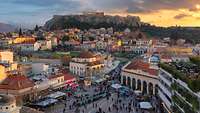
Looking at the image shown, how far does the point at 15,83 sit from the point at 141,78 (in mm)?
17165

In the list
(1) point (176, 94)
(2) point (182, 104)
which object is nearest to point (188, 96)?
(2) point (182, 104)

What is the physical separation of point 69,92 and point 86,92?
9.01ft

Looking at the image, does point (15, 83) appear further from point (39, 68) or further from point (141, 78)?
point (141, 78)

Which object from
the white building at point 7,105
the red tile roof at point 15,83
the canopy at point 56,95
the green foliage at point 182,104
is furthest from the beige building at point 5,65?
the green foliage at point 182,104

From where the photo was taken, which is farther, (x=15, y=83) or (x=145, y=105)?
(x=15, y=83)

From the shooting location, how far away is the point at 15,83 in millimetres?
47969

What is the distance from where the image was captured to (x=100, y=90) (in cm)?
5741

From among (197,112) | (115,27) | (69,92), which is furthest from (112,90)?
(115,27)

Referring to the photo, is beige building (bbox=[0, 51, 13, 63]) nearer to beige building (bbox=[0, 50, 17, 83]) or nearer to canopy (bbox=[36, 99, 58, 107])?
beige building (bbox=[0, 50, 17, 83])

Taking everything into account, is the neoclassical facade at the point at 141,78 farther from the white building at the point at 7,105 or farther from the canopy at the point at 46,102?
the white building at the point at 7,105

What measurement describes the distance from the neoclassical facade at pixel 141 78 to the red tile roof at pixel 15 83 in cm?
1480

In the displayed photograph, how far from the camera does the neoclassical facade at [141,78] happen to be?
53.8 m

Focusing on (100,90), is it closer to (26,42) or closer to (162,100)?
(162,100)

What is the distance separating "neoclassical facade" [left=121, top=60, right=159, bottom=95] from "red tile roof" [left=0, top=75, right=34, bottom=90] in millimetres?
14799
